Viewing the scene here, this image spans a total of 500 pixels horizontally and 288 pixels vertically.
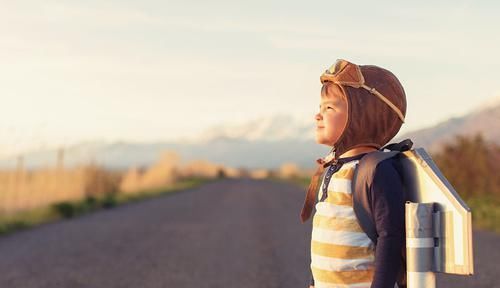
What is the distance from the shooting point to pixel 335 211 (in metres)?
2.52

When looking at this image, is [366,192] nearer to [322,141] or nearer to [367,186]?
[367,186]

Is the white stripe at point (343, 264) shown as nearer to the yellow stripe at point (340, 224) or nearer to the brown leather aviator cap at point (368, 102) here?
the yellow stripe at point (340, 224)

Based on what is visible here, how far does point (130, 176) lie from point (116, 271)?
29693 millimetres

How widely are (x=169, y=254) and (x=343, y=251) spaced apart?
25.3ft

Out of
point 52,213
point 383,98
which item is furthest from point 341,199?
point 52,213

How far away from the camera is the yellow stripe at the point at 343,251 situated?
2.46m

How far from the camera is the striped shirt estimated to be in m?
2.46

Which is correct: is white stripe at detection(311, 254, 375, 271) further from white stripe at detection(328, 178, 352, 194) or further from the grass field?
the grass field

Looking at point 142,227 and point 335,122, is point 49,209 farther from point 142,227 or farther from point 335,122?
point 335,122

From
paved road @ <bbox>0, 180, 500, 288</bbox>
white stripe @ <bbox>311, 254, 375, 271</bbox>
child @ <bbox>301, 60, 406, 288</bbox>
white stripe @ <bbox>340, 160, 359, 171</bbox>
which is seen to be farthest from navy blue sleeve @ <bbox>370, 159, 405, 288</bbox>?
paved road @ <bbox>0, 180, 500, 288</bbox>

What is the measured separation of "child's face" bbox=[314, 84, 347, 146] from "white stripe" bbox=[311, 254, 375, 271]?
425 millimetres

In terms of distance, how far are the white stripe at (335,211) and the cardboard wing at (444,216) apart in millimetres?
263

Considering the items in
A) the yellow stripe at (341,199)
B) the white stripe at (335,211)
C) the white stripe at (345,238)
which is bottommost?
the white stripe at (345,238)

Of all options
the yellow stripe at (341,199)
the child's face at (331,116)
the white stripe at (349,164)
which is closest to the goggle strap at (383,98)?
the child's face at (331,116)
